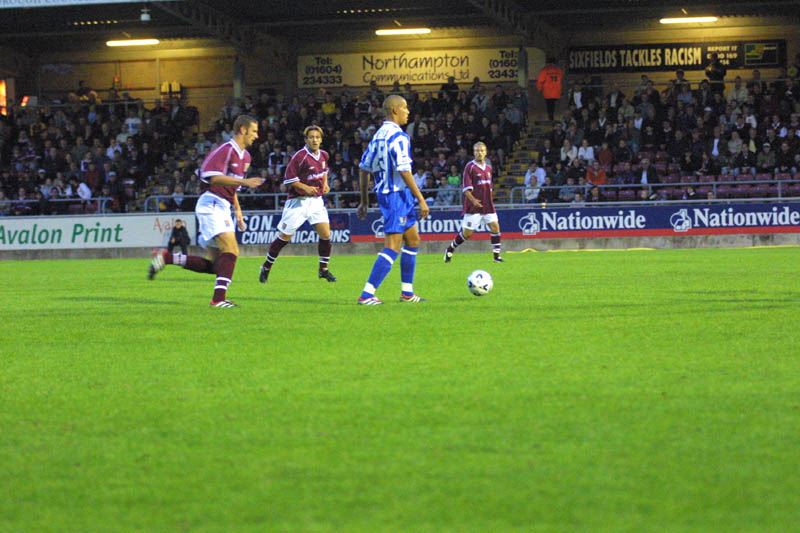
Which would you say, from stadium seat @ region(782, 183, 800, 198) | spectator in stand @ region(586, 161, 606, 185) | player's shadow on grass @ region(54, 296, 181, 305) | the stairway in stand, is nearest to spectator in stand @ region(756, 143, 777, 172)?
stadium seat @ region(782, 183, 800, 198)

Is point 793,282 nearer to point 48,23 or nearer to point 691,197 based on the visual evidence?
point 691,197

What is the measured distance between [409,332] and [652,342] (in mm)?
2039

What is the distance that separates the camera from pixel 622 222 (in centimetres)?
2780

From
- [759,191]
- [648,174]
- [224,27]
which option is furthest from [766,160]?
[224,27]

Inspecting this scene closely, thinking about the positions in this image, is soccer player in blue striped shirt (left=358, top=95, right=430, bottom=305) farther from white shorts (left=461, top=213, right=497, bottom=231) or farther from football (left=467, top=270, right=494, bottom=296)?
white shorts (left=461, top=213, right=497, bottom=231)

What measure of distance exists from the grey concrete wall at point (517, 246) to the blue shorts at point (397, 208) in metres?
17.1

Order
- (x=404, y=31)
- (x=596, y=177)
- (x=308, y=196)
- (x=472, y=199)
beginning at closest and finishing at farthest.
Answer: (x=308, y=196)
(x=472, y=199)
(x=596, y=177)
(x=404, y=31)

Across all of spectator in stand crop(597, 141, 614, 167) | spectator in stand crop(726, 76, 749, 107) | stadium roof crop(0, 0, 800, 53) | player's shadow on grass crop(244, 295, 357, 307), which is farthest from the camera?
stadium roof crop(0, 0, 800, 53)

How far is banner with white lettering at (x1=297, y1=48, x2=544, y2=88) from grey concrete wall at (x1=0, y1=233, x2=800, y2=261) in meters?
11.2

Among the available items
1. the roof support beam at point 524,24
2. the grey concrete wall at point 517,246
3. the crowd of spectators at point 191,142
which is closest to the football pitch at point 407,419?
the grey concrete wall at point 517,246

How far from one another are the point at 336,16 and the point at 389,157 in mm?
26633

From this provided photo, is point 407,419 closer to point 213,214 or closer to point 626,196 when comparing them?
point 213,214

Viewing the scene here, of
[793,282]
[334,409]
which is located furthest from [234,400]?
[793,282]

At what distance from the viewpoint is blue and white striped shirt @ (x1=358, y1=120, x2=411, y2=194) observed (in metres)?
11.0
